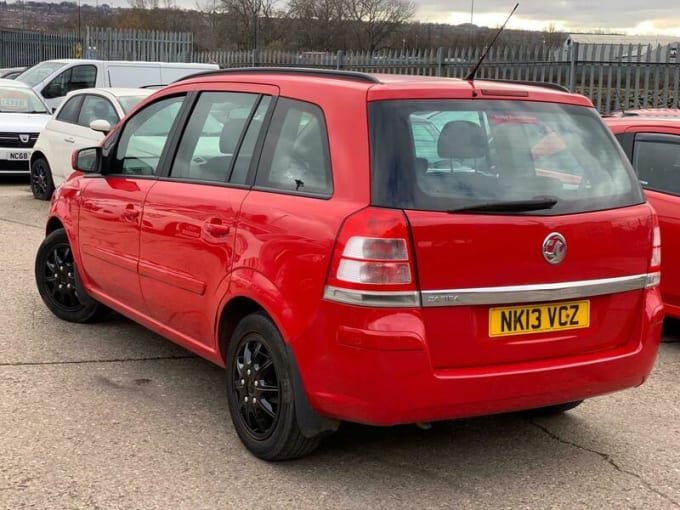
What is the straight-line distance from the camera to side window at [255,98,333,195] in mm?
3605

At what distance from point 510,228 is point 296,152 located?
1.00 metres

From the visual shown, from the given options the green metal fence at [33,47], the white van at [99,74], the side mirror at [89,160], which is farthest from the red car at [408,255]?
the green metal fence at [33,47]

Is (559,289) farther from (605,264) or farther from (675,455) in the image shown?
(675,455)

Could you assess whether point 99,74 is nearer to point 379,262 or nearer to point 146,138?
point 146,138

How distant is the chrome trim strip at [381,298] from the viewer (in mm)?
3240

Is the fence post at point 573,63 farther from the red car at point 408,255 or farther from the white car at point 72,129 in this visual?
the red car at point 408,255

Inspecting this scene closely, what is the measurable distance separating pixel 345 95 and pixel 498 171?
704 mm

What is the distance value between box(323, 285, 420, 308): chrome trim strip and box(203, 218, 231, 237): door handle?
90cm

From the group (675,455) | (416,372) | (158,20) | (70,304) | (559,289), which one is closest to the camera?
(416,372)

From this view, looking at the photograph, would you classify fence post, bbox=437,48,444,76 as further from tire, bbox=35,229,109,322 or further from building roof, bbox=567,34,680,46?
tire, bbox=35,229,109,322

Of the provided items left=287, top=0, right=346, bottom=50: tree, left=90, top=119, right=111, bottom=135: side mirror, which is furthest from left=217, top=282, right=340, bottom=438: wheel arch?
left=287, top=0, right=346, bottom=50: tree

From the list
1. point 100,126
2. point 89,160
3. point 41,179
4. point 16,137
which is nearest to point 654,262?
point 89,160

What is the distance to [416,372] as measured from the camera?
327cm

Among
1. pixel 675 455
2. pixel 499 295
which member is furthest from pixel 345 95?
pixel 675 455
